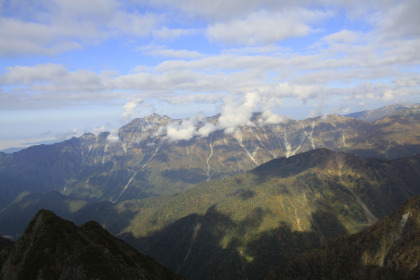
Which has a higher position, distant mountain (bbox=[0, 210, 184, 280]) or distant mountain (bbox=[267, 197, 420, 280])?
distant mountain (bbox=[0, 210, 184, 280])

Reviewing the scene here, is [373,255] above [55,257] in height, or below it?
below

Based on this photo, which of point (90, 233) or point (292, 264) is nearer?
point (90, 233)

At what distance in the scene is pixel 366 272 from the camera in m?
154

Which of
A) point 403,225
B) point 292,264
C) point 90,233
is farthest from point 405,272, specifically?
point 90,233

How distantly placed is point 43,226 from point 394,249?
7480 inches

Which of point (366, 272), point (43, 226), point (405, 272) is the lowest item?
point (366, 272)

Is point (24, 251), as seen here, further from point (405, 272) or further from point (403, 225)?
point (403, 225)

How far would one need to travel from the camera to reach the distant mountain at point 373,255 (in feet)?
456

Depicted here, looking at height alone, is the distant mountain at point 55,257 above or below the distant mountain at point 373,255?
above

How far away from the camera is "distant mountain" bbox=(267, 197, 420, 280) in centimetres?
13900

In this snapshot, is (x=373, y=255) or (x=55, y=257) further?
(x=373, y=255)

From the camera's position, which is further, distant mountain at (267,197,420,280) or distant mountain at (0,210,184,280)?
distant mountain at (267,197,420,280)

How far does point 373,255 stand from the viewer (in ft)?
520

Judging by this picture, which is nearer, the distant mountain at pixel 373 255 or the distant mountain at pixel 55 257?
the distant mountain at pixel 55 257
